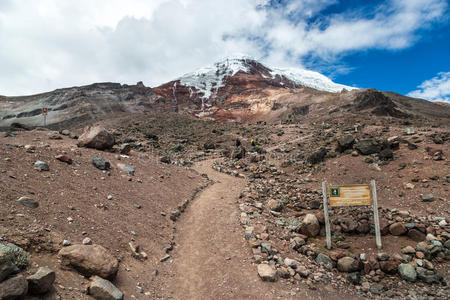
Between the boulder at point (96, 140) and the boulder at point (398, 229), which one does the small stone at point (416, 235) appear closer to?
the boulder at point (398, 229)

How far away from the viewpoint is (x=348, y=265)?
6.15m

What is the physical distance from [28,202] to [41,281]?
2983 millimetres

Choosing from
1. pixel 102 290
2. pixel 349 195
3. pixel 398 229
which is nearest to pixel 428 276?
pixel 398 229

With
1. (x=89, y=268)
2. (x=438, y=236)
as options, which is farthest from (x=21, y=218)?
(x=438, y=236)

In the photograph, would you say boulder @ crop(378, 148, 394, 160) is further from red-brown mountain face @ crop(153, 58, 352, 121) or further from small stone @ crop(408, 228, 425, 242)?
red-brown mountain face @ crop(153, 58, 352, 121)

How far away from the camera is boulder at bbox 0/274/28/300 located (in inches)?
119

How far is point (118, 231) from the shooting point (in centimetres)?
661

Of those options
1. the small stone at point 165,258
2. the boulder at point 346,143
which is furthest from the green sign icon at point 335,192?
the boulder at point 346,143

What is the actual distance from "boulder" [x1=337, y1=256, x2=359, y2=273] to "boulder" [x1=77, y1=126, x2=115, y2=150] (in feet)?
42.4

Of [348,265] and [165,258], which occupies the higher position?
[165,258]

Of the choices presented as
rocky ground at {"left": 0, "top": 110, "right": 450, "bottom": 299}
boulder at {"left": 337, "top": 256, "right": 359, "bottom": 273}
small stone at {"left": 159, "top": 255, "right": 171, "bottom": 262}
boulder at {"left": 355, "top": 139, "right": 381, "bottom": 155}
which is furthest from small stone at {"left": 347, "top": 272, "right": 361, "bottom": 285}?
boulder at {"left": 355, "top": 139, "right": 381, "bottom": 155}

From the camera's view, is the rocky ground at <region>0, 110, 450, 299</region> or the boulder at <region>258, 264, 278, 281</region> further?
the boulder at <region>258, 264, 278, 281</region>

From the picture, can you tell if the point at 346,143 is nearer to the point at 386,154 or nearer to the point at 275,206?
the point at 386,154

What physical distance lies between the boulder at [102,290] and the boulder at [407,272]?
671cm
